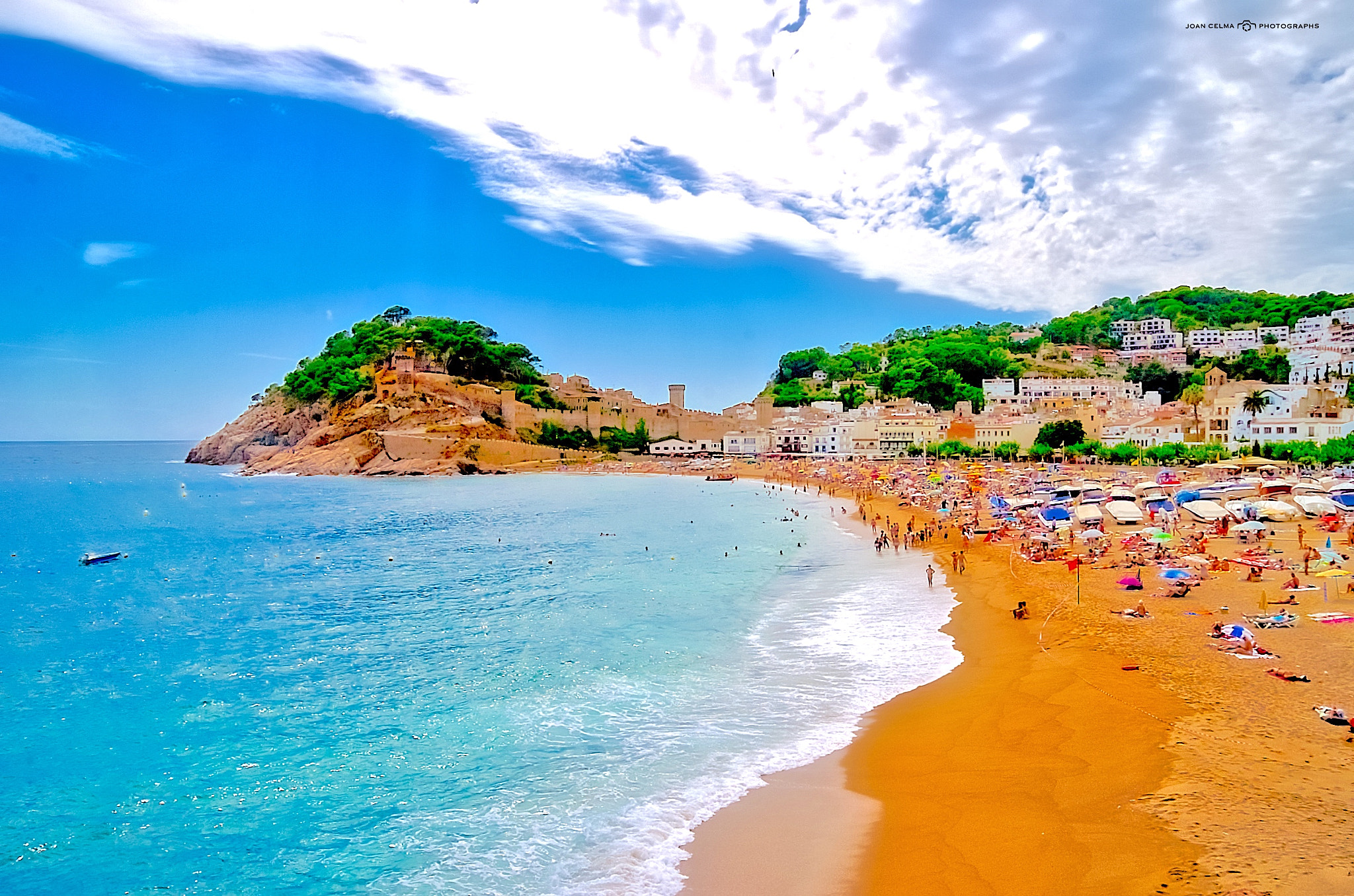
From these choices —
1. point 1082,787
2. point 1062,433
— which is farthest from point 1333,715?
point 1062,433

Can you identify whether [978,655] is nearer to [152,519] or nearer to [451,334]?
[152,519]

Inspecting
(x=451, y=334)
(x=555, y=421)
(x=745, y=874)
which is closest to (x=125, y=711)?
(x=745, y=874)

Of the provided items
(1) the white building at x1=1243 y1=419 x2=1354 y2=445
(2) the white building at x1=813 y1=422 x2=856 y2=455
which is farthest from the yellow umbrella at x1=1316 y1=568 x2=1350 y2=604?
(2) the white building at x1=813 y1=422 x2=856 y2=455

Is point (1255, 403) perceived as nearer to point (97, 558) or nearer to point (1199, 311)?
point (97, 558)

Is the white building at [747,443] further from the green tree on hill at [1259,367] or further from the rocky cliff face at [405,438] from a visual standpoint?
the green tree on hill at [1259,367]

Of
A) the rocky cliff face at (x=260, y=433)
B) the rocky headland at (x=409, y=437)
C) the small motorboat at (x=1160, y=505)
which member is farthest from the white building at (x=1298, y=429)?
the rocky cliff face at (x=260, y=433)

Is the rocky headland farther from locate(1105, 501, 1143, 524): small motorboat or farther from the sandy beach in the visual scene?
the sandy beach

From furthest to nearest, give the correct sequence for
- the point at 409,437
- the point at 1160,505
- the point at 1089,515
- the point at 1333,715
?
the point at 409,437 < the point at 1160,505 < the point at 1089,515 < the point at 1333,715
